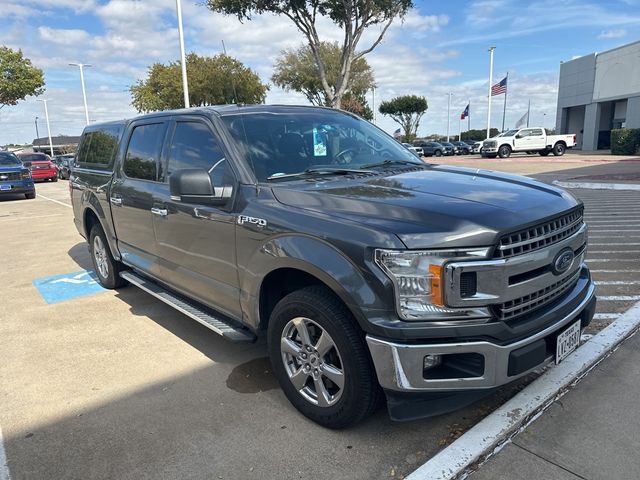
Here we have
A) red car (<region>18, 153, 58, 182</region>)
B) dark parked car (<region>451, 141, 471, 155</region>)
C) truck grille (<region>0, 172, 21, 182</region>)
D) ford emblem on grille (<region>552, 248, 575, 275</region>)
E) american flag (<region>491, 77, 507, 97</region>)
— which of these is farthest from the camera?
dark parked car (<region>451, 141, 471, 155</region>)

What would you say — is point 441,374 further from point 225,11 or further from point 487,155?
point 487,155

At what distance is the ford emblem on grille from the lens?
2723mm

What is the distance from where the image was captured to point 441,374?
2467 mm

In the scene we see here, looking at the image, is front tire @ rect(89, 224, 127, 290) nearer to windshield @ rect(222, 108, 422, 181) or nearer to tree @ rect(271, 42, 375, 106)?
windshield @ rect(222, 108, 422, 181)

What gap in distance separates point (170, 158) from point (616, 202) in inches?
429

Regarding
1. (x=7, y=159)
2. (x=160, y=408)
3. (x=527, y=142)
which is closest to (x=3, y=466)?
(x=160, y=408)

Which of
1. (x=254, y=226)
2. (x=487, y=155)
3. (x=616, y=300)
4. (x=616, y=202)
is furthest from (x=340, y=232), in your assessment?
(x=487, y=155)

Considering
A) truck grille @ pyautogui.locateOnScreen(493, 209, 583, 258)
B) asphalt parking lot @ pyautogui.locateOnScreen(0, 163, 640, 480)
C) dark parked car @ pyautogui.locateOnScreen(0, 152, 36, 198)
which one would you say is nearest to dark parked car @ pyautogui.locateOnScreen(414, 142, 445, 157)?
dark parked car @ pyautogui.locateOnScreen(0, 152, 36, 198)

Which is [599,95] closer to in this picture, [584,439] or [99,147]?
[99,147]

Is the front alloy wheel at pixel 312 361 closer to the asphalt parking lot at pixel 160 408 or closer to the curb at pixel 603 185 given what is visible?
the asphalt parking lot at pixel 160 408

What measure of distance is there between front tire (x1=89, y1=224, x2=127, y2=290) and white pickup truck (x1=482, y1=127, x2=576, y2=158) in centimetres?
3276

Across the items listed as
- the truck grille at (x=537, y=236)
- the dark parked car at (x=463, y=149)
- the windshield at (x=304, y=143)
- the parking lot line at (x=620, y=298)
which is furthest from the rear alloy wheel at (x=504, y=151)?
the truck grille at (x=537, y=236)

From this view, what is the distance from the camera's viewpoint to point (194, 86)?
1241 inches

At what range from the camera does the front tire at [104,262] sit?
18.9ft
